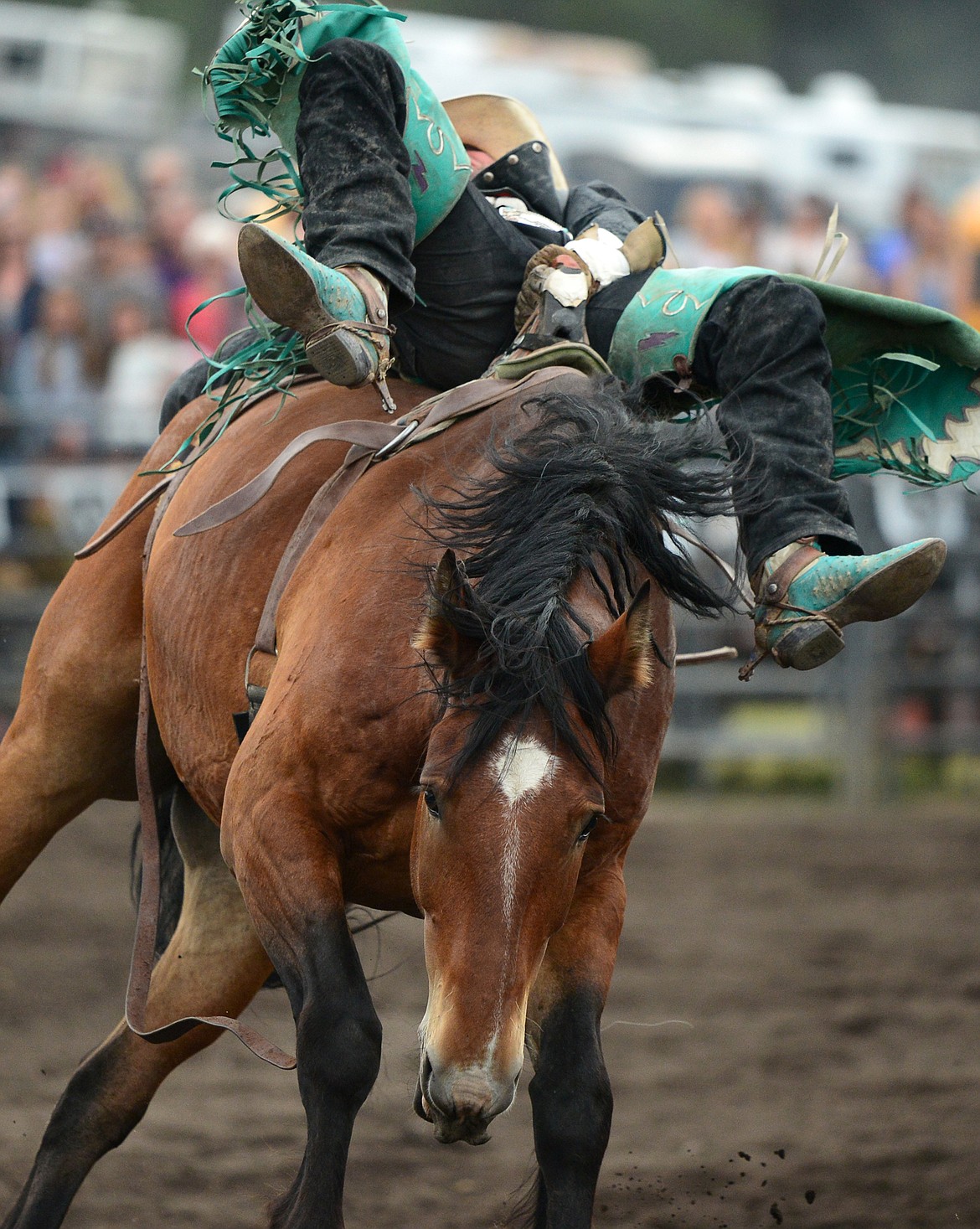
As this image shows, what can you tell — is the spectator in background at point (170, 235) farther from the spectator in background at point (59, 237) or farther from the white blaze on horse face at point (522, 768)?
the white blaze on horse face at point (522, 768)

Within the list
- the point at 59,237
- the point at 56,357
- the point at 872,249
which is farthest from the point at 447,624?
the point at 872,249

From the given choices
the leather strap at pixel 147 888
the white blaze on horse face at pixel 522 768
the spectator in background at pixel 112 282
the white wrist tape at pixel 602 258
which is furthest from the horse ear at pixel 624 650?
the spectator in background at pixel 112 282

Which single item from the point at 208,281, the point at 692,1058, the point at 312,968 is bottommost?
the point at 692,1058

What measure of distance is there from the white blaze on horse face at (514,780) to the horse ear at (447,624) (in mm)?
173

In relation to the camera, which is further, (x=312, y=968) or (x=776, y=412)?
(x=776, y=412)

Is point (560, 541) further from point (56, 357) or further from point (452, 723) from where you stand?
point (56, 357)

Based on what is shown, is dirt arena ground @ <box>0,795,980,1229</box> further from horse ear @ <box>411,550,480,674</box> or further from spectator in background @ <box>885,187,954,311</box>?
spectator in background @ <box>885,187,954,311</box>

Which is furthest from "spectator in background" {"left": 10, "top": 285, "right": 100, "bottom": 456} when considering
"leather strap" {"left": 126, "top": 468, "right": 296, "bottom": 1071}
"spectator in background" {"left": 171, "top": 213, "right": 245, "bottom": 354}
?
"leather strap" {"left": 126, "top": 468, "right": 296, "bottom": 1071}

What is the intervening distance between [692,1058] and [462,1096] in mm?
3368

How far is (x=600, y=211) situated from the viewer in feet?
11.8

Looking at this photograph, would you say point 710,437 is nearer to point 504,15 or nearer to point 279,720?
point 279,720

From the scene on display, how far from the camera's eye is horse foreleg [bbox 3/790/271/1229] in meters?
3.50

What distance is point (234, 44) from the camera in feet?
10.2

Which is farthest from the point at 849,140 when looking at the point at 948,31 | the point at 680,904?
the point at 948,31
